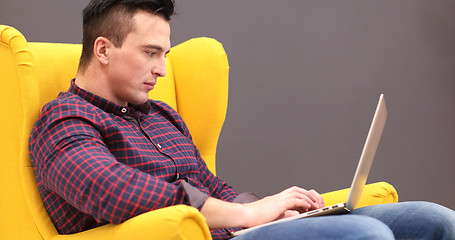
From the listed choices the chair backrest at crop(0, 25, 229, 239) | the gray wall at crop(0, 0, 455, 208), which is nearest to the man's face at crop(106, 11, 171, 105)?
the chair backrest at crop(0, 25, 229, 239)

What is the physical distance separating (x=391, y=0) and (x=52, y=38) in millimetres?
1662

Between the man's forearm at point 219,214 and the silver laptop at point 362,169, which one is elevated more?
the silver laptop at point 362,169

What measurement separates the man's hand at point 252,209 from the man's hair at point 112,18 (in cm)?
49

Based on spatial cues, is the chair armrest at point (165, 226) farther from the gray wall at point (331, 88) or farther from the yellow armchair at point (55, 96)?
the gray wall at point (331, 88)

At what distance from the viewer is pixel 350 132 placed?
2.95 metres

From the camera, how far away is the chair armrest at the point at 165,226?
1.10m

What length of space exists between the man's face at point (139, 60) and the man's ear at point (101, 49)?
0.04 ft

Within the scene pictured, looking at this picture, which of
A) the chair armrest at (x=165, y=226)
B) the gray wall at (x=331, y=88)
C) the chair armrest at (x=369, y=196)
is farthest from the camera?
the gray wall at (x=331, y=88)

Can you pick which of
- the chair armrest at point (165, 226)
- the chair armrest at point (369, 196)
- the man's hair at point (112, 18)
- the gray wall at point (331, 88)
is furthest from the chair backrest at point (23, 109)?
the gray wall at point (331, 88)

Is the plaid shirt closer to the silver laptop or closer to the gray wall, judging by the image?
the silver laptop

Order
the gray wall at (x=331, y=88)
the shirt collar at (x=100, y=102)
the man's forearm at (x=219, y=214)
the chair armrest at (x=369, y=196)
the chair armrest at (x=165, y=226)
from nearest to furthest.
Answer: the chair armrest at (x=165, y=226), the man's forearm at (x=219, y=214), the shirt collar at (x=100, y=102), the chair armrest at (x=369, y=196), the gray wall at (x=331, y=88)

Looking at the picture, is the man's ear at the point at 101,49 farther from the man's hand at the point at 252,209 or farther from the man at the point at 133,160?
the man's hand at the point at 252,209

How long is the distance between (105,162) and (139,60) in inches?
14.7

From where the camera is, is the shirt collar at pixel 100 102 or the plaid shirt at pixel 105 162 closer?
the plaid shirt at pixel 105 162
